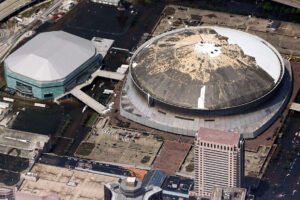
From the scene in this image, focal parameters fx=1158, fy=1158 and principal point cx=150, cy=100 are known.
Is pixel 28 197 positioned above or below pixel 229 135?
below

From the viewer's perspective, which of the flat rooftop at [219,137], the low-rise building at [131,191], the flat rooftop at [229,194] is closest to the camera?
the low-rise building at [131,191]

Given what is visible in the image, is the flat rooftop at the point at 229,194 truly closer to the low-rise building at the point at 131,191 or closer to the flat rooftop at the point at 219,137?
the low-rise building at the point at 131,191

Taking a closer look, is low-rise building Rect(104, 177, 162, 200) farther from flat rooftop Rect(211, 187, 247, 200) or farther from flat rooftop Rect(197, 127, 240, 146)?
flat rooftop Rect(197, 127, 240, 146)

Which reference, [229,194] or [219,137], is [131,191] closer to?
[229,194]

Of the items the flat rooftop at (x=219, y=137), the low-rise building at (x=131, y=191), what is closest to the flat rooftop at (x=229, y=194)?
the low-rise building at (x=131, y=191)

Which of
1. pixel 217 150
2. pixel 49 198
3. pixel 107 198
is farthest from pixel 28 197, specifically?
pixel 217 150

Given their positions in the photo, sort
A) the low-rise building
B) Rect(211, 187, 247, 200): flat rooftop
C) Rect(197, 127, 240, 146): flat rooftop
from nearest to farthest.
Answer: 1. the low-rise building
2. Rect(211, 187, 247, 200): flat rooftop
3. Rect(197, 127, 240, 146): flat rooftop

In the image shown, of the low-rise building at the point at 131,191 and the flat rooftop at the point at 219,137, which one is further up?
the low-rise building at the point at 131,191

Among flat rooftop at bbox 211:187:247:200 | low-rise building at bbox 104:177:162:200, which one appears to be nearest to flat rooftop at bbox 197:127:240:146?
flat rooftop at bbox 211:187:247:200

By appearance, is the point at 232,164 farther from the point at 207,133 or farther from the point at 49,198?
the point at 49,198

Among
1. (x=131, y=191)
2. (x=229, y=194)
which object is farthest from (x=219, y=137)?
(x=131, y=191)

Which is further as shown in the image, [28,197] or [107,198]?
[28,197]
